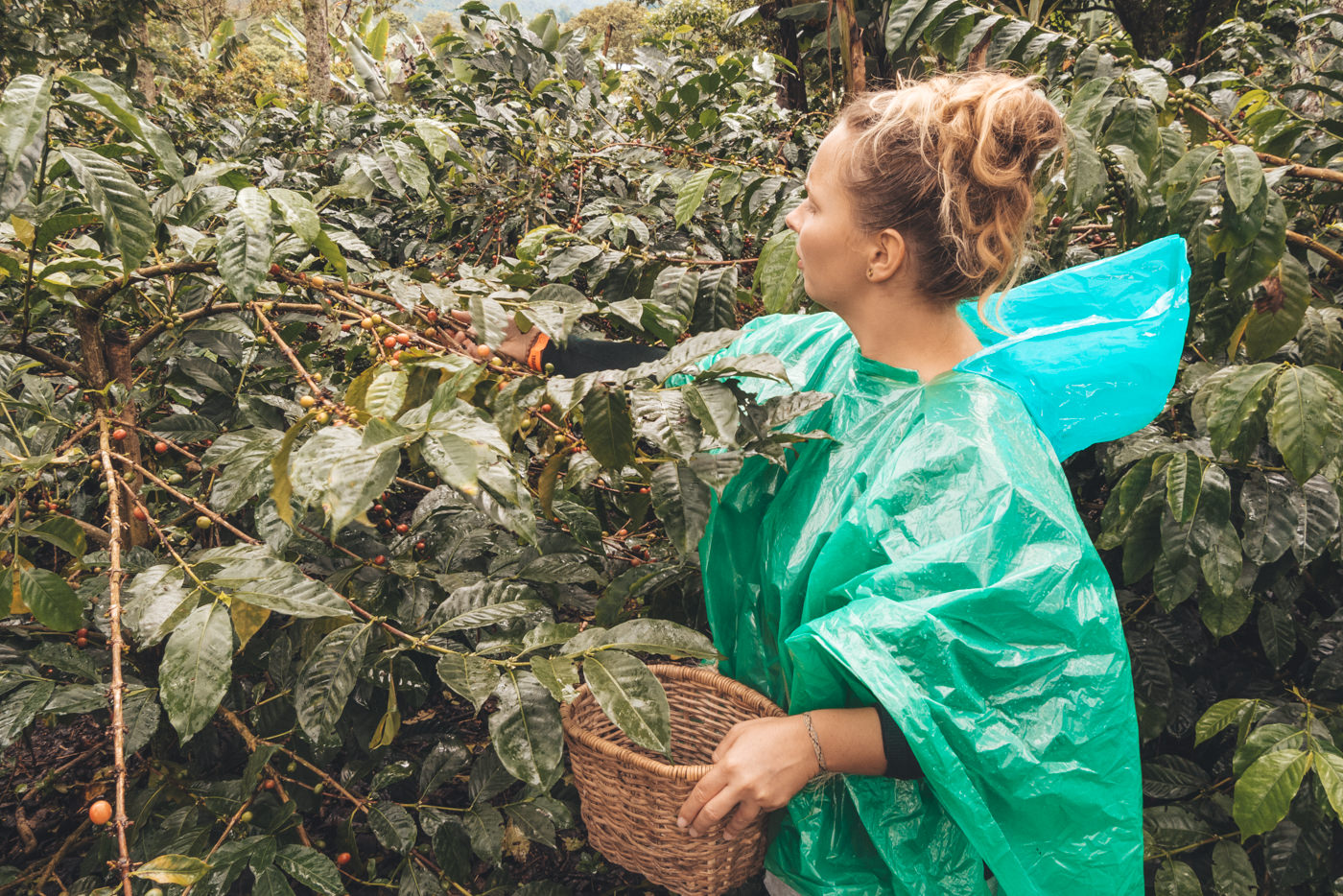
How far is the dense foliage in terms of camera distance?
947mm

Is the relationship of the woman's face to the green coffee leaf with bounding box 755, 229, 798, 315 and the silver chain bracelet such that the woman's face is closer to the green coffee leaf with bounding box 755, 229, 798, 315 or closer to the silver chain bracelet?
the green coffee leaf with bounding box 755, 229, 798, 315

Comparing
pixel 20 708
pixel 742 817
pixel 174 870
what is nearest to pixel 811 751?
pixel 742 817

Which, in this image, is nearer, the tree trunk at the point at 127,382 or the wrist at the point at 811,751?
the wrist at the point at 811,751

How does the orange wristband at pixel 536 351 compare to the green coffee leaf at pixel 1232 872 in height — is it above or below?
above

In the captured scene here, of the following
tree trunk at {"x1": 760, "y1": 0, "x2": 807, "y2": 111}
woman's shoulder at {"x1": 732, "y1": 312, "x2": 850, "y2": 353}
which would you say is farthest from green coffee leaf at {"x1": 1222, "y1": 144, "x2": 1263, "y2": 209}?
tree trunk at {"x1": 760, "y1": 0, "x2": 807, "y2": 111}

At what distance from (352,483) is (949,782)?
2.39ft

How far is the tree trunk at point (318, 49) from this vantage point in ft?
24.6

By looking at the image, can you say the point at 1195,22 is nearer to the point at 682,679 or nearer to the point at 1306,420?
the point at 1306,420

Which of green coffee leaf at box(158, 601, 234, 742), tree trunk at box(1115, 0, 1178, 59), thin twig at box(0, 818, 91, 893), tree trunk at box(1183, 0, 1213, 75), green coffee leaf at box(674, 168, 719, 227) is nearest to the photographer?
green coffee leaf at box(158, 601, 234, 742)

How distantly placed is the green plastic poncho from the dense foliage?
0.15m

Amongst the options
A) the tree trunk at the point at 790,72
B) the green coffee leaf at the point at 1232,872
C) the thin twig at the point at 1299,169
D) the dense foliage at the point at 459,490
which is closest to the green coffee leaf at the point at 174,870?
the dense foliage at the point at 459,490

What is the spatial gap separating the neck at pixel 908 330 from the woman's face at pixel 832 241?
3 centimetres

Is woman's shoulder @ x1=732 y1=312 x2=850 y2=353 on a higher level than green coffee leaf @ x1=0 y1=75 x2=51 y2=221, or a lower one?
lower

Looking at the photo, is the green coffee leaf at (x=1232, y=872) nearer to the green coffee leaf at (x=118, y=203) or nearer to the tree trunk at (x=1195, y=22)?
the green coffee leaf at (x=118, y=203)
